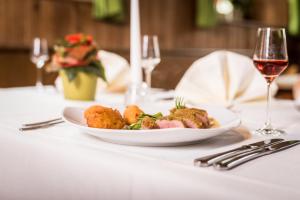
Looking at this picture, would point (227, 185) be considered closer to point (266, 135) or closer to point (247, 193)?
point (247, 193)

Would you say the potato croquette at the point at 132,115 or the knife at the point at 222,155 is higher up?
the potato croquette at the point at 132,115

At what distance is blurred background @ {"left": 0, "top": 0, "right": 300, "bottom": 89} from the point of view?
407 cm

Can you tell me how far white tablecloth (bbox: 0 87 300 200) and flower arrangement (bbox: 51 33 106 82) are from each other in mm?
397

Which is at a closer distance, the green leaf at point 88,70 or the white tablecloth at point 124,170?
the white tablecloth at point 124,170

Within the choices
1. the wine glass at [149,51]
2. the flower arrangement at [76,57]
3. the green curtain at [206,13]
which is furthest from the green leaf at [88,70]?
the green curtain at [206,13]

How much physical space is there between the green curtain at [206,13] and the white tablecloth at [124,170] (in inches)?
191

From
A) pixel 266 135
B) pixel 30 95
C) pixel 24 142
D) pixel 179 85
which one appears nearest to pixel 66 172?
pixel 24 142

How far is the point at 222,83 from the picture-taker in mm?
1486

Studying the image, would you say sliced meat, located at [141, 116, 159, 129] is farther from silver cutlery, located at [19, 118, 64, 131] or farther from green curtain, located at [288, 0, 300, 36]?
green curtain, located at [288, 0, 300, 36]

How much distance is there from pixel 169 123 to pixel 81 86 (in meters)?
0.75

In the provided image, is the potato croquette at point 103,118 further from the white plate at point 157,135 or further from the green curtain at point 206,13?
the green curtain at point 206,13

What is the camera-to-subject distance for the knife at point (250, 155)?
2.25 ft

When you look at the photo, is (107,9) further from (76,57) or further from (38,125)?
(38,125)

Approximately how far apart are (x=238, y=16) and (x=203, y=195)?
6376 millimetres
